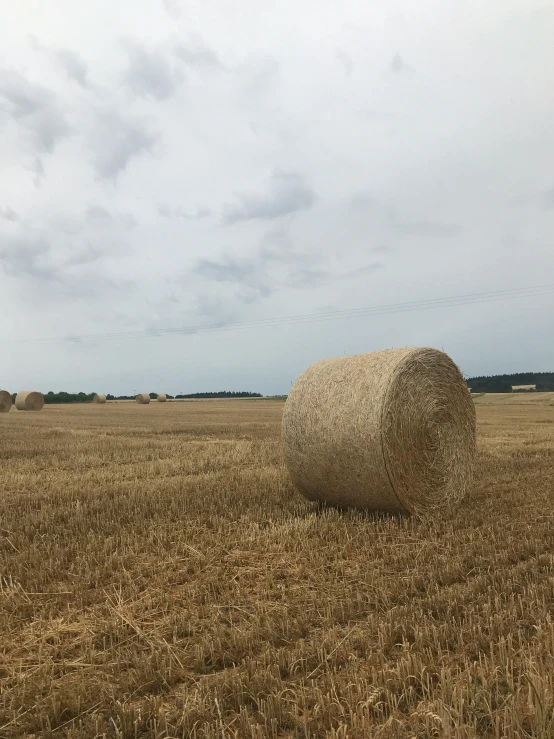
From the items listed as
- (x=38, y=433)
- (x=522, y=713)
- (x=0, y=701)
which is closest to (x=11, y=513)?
(x=0, y=701)

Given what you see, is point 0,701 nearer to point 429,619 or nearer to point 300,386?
point 429,619

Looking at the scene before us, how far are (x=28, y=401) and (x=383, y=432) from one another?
3302 centimetres

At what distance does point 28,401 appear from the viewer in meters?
35.9

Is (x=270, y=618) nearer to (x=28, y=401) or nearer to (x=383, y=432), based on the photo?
(x=383, y=432)

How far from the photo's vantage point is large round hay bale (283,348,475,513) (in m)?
6.99

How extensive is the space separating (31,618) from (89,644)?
70 centimetres

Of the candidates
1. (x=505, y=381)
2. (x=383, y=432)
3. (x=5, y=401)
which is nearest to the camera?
(x=383, y=432)

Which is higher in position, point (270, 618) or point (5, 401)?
point (5, 401)


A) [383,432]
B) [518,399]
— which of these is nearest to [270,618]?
[383,432]

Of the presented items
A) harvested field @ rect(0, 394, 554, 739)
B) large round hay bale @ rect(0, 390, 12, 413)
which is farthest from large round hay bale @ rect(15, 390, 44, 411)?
harvested field @ rect(0, 394, 554, 739)

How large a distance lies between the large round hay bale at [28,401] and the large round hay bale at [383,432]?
31.3 m

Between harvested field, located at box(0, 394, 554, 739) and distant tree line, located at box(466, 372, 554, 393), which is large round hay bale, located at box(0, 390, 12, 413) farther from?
distant tree line, located at box(466, 372, 554, 393)

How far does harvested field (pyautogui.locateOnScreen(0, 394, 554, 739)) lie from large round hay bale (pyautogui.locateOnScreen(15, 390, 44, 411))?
30.0 metres

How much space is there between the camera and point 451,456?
788 cm
